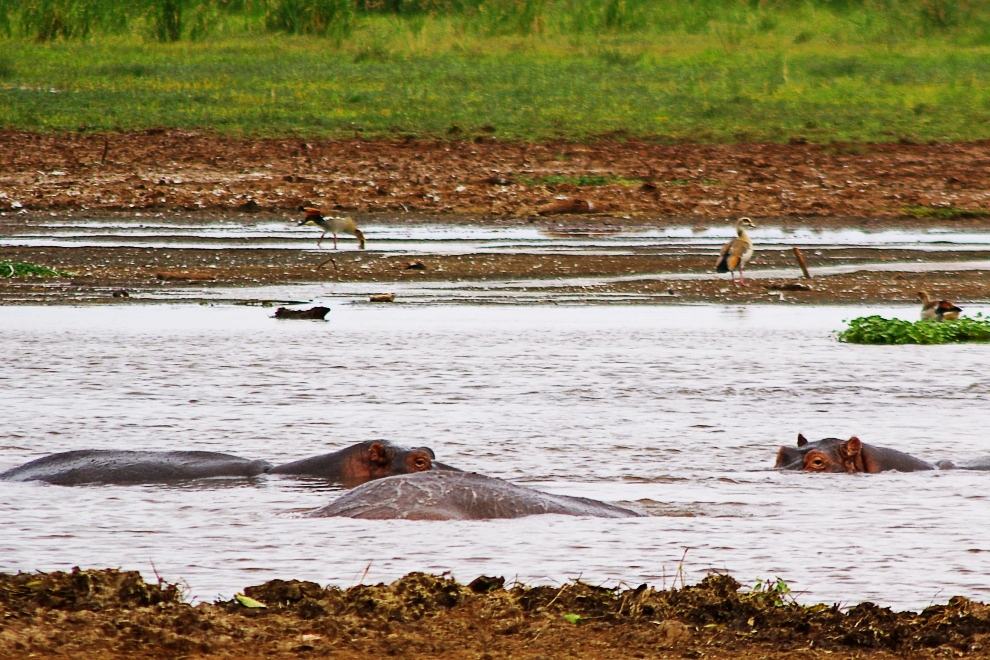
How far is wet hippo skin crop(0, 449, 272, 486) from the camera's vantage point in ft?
23.4

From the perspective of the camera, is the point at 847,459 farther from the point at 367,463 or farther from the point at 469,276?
the point at 469,276

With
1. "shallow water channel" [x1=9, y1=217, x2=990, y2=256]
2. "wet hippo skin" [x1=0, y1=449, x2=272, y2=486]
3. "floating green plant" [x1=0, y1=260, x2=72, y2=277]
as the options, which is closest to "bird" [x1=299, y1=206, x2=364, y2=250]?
"shallow water channel" [x1=9, y1=217, x2=990, y2=256]

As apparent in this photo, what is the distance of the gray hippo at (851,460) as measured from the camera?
299 inches

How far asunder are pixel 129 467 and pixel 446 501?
148 centimetres

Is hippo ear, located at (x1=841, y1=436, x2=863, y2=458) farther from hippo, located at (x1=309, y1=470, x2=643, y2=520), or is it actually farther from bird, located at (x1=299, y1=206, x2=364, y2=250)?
bird, located at (x1=299, y1=206, x2=364, y2=250)

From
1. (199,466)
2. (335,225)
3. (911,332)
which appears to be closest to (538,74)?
(335,225)

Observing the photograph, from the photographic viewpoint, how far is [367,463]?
715cm

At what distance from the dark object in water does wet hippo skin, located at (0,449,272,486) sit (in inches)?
226

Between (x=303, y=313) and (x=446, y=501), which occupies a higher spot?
(x=446, y=501)

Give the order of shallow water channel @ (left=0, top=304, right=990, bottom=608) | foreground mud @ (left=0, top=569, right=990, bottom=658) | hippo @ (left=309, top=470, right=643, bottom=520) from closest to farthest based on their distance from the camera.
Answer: foreground mud @ (left=0, top=569, right=990, bottom=658) < shallow water channel @ (left=0, top=304, right=990, bottom=608) < hippo @ (left=309, top=470, right=643, bottom=520)

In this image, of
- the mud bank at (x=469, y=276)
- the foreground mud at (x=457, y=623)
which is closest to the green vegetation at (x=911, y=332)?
the mud bank at (x=469, y=276)

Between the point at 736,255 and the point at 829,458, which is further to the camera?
the point at 736,255

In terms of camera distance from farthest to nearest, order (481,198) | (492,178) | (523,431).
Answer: (492,178) → (481,198) → (523,431)

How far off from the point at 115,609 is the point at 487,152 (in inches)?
778
